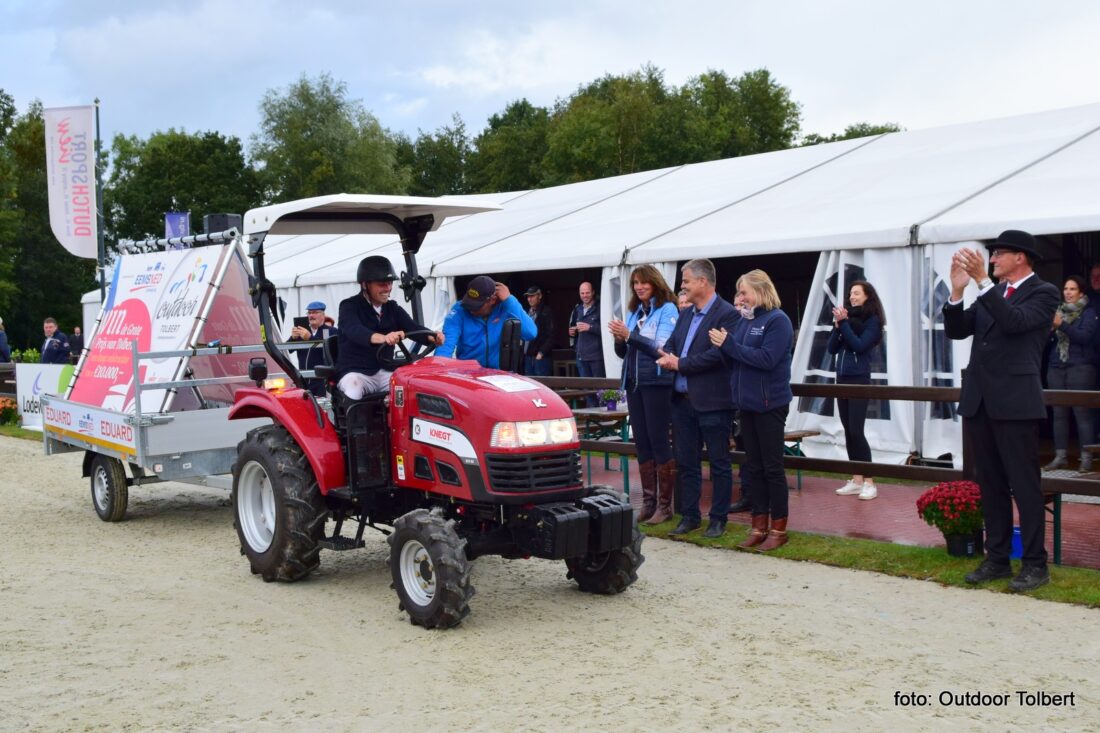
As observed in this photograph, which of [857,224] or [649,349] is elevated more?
[857,224]

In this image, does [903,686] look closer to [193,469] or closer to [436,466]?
[436,466]

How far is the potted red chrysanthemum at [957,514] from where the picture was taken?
6777mm

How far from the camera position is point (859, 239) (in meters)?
11.0

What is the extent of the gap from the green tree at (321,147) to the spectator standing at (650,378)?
49.9m

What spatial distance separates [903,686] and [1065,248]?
10251 millimetres

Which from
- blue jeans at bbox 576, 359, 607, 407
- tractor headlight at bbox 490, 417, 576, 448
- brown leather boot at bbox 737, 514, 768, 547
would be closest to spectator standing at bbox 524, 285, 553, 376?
blue jeans at bbox 576, 359, 607, 407

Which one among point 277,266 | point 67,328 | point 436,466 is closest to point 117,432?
point 436,466

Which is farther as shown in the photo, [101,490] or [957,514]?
[101,490]

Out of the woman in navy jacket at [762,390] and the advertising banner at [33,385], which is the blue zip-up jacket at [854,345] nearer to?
the woman in navy jacket at [762,390]

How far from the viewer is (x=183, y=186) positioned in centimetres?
5394

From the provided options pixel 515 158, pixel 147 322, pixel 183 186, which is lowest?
pixel 147 322

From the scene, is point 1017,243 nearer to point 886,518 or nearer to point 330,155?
point 886,518

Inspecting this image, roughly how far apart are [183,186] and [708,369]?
5080 cm

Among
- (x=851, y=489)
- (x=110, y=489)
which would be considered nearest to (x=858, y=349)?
(x=851, y=489)
